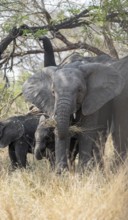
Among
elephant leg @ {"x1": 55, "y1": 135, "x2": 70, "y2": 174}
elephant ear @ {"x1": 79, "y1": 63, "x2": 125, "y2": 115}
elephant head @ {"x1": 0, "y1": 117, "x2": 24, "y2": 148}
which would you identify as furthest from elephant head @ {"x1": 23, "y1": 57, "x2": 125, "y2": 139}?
elephant head @ {"x1": 0, "y1": 117, "x2": 24, "y2": 148}

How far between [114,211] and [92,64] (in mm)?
2962

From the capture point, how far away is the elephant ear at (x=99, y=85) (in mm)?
7059

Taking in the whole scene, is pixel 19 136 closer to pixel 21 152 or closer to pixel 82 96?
pixel 21 152

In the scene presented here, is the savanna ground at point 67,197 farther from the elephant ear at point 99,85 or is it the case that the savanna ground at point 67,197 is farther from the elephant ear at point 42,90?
the elephant ear at point 42,90

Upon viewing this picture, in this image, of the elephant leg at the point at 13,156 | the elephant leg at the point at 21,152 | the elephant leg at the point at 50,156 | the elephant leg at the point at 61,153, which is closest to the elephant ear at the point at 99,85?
the elephant leg at the point at 61,153

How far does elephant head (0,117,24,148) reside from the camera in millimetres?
8289

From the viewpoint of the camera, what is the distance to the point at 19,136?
8305mm

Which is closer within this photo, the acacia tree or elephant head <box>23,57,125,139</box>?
elephant head <box>23,57,125,139</box>

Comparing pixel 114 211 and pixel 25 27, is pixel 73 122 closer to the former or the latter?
pixel 25 27

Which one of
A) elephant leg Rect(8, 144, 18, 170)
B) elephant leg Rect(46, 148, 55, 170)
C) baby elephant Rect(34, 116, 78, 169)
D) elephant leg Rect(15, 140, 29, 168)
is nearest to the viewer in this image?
baby elephant Rect(34, 116, 78, 169)

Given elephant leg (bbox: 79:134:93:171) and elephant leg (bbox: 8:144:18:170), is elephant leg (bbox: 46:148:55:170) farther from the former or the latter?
elephant leg (bbox: 8:144:18:170)

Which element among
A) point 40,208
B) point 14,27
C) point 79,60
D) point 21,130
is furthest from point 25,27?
point 40,208

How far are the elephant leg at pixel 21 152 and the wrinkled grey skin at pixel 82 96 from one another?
3.49 feet

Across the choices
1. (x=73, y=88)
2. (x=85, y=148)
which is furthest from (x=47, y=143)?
(x=73, y=88)
